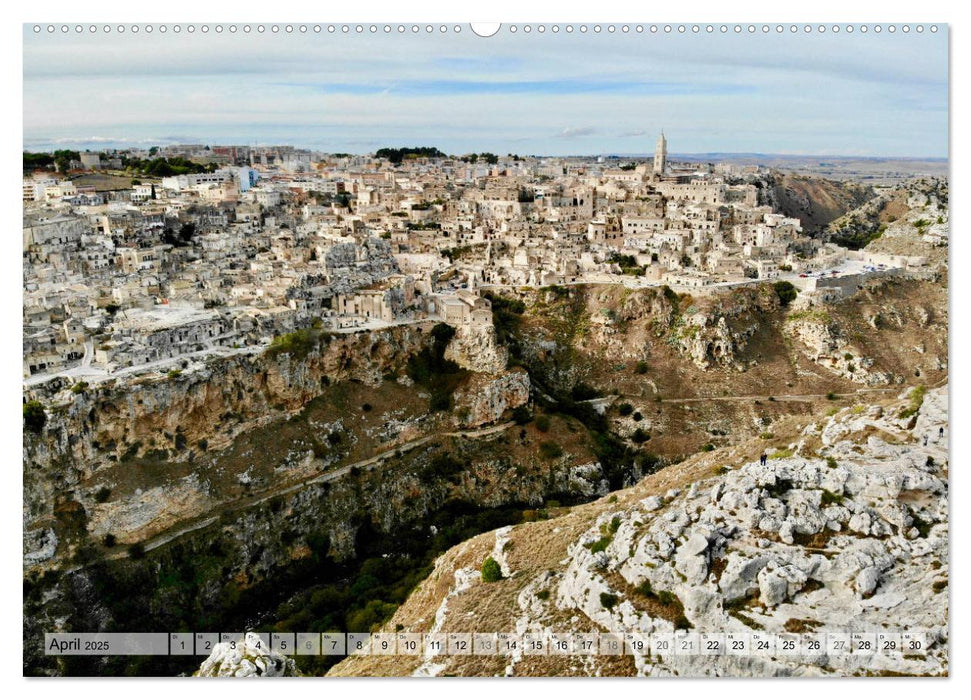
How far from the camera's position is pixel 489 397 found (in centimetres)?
1909

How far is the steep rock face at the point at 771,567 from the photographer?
6.25 meters

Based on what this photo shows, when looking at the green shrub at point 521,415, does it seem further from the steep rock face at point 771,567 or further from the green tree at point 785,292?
the steep rock face at point 771,567

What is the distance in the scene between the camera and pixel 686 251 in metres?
24.6

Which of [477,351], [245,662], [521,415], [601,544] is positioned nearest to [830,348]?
[521,415]

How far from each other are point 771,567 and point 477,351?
1344 cm

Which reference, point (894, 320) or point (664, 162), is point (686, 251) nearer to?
point (894, 320)

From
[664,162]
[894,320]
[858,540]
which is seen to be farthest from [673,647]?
[664,162]

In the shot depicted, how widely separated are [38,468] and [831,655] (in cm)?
1172

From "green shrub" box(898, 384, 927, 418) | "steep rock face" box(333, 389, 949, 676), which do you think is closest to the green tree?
"green shrub" box(898, 384, 927, 418)

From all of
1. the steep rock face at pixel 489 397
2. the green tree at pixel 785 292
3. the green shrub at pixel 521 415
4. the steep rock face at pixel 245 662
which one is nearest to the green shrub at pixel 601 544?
the steep rock face at pixel 245 662

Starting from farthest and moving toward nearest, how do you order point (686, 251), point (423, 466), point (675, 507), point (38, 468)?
point (686, 251) → point (423, 466) → point (38, 468) → point (675, 507)

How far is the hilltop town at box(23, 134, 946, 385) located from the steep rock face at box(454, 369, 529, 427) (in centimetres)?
136

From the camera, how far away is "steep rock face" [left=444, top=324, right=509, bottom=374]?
64.1 feet

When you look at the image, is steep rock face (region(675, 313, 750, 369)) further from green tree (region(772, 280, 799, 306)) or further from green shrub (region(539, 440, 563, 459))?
green shrub (region(539, 440, 563, 459))
